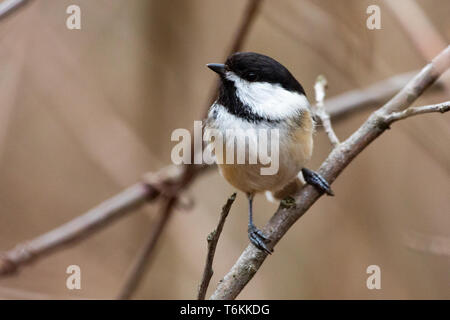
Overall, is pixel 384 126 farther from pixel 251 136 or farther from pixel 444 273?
pixel 444 273

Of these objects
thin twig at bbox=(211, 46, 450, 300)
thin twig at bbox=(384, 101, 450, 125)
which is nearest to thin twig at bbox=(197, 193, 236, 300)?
thin twig at bbox=(211, 46, 450, 300)

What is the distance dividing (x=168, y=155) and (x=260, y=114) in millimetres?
1664

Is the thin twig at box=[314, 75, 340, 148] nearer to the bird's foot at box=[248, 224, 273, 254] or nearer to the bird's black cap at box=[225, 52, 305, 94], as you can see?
the bird's black cap at box=[225, 52, 305, 94]

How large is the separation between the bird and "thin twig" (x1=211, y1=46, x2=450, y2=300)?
14 cm

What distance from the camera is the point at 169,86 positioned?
11.5 feet

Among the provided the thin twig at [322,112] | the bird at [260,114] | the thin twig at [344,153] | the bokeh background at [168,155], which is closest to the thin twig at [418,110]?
the thin twig at [344,153]

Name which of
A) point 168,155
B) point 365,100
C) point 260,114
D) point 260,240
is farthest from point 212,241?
point 168,155

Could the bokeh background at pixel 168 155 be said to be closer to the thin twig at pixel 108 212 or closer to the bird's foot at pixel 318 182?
the thin twig at pixel 108 212

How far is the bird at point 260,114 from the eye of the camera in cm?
211

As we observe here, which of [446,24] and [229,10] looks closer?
[446,24]

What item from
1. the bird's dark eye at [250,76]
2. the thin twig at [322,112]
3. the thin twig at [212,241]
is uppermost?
the bird's dark eye at [250,76]

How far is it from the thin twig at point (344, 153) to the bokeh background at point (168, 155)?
1.04m

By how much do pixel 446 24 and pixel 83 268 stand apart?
8.44 feet

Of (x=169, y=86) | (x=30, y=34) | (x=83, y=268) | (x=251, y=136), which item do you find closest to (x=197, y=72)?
(x=169, y=86)
